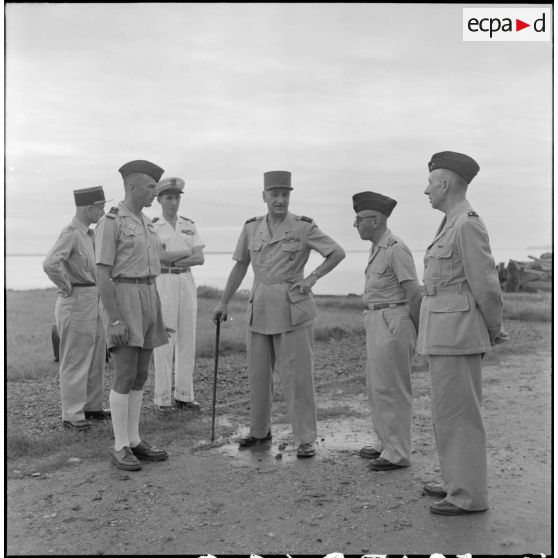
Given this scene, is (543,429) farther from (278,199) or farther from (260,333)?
(278,199)

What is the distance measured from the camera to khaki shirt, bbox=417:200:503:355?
380cm

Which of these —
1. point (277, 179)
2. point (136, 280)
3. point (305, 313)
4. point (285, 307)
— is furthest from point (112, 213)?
point (305, 313)

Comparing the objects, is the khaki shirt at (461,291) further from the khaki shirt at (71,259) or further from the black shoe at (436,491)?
the khaki shirt at (71,259)

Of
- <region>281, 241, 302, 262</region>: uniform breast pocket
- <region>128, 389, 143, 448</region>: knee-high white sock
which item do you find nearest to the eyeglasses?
<region>281, 241, 302, 262</region>: uniform breast pocket

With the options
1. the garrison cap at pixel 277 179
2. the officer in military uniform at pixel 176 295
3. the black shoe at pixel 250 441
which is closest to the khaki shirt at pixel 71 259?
the officer in military uniform at pixel 176 295

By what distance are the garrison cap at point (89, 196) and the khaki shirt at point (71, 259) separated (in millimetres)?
188

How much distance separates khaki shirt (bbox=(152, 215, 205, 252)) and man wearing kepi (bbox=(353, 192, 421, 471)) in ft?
7.71

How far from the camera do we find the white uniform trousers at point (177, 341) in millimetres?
6473

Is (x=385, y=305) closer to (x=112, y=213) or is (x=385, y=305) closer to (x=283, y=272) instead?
(x=283, y=272)

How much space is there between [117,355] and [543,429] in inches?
143

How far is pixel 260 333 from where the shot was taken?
5375 mm

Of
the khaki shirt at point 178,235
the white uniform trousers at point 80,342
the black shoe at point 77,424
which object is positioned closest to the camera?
the black shoe at point 77,424

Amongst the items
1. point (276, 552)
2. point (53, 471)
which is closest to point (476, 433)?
point (276, 552)

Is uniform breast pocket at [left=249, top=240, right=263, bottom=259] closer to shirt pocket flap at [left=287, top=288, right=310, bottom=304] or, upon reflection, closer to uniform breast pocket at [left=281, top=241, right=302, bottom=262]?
uniform breast pocket at [left=281, top=241, right=302, bottom=262]
